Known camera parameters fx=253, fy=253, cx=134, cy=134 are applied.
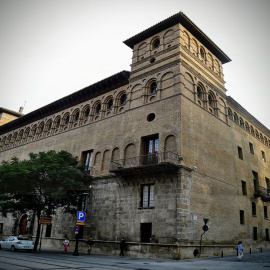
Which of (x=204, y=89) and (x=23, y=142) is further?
(x=23, y=142)

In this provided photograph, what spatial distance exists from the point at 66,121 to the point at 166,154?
16213 mm

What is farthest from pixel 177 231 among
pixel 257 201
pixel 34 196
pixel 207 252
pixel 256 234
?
pixel 257 201

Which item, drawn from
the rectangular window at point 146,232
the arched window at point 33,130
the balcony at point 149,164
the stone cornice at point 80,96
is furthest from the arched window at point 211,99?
the arched window at point 33,130

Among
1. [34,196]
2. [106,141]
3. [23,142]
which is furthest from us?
[23,142]

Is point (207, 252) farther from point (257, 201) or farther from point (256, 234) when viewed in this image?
point (257, 201)

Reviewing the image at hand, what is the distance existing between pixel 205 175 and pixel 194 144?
103 inches

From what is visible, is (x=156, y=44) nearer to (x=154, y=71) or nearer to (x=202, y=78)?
(x=154, y=71)

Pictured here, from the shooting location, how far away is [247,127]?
3078 cm

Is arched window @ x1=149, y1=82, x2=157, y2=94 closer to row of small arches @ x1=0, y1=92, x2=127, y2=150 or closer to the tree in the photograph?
row of small arches @ x1=0, y1=92, x2=127, y2=150

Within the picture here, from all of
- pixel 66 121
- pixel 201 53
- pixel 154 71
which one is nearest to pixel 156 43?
pixel 154 71

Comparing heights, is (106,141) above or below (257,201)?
above

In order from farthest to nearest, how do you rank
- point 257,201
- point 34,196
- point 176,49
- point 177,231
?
point 257,201
point 176,49
point 34,196
point 177,231

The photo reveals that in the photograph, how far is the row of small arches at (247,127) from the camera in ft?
90.6

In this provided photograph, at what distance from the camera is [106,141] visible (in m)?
24.2
